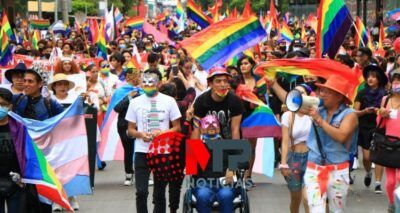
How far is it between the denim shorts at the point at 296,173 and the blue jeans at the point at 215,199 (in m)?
0.73

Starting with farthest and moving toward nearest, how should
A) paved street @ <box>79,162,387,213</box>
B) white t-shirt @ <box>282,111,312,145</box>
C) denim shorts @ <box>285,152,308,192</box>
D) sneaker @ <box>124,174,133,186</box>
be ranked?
sneaker @ <box>124,174,133,186</box> < paved street @ <box>79,162,387,213</box> < white t-shirt @ <box>282,111,312,145</box> < denim shorts @ <box>285,152,308,192</box>

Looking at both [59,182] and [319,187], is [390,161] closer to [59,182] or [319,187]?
[319,187]

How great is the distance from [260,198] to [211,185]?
3.29m

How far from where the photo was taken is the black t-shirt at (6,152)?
7582 millimetres

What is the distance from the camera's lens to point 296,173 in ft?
28.3

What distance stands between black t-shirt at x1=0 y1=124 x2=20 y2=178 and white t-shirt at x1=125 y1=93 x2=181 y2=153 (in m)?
1.67

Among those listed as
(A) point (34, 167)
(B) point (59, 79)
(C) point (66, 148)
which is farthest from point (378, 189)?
(A) point (34, 167)

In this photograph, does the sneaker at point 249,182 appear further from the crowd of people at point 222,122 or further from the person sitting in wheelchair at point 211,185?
the person sitting in wheelchair at point 211,185

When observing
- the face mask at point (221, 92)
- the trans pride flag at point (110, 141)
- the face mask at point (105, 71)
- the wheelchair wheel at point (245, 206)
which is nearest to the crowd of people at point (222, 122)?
the face mask at point (221, 92)

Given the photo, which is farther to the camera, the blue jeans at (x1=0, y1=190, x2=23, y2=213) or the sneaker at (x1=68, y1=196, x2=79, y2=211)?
the sneaker at (x1=68, y1=196, x2=79, y2=211)

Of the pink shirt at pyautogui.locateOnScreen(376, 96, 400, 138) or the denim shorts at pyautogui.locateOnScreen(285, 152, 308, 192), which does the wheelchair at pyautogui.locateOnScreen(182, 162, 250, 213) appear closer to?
the denim shorts at pyautogui.locateOnScreen(285, 152, 308, 192)

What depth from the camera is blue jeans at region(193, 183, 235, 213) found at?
8094 mm

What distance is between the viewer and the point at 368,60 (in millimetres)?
13375

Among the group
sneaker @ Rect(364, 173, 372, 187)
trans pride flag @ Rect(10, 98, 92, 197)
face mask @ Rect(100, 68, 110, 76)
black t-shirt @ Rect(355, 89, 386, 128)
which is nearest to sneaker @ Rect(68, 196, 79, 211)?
trans pride flag @ Rect(10, 98, 92, 197)
